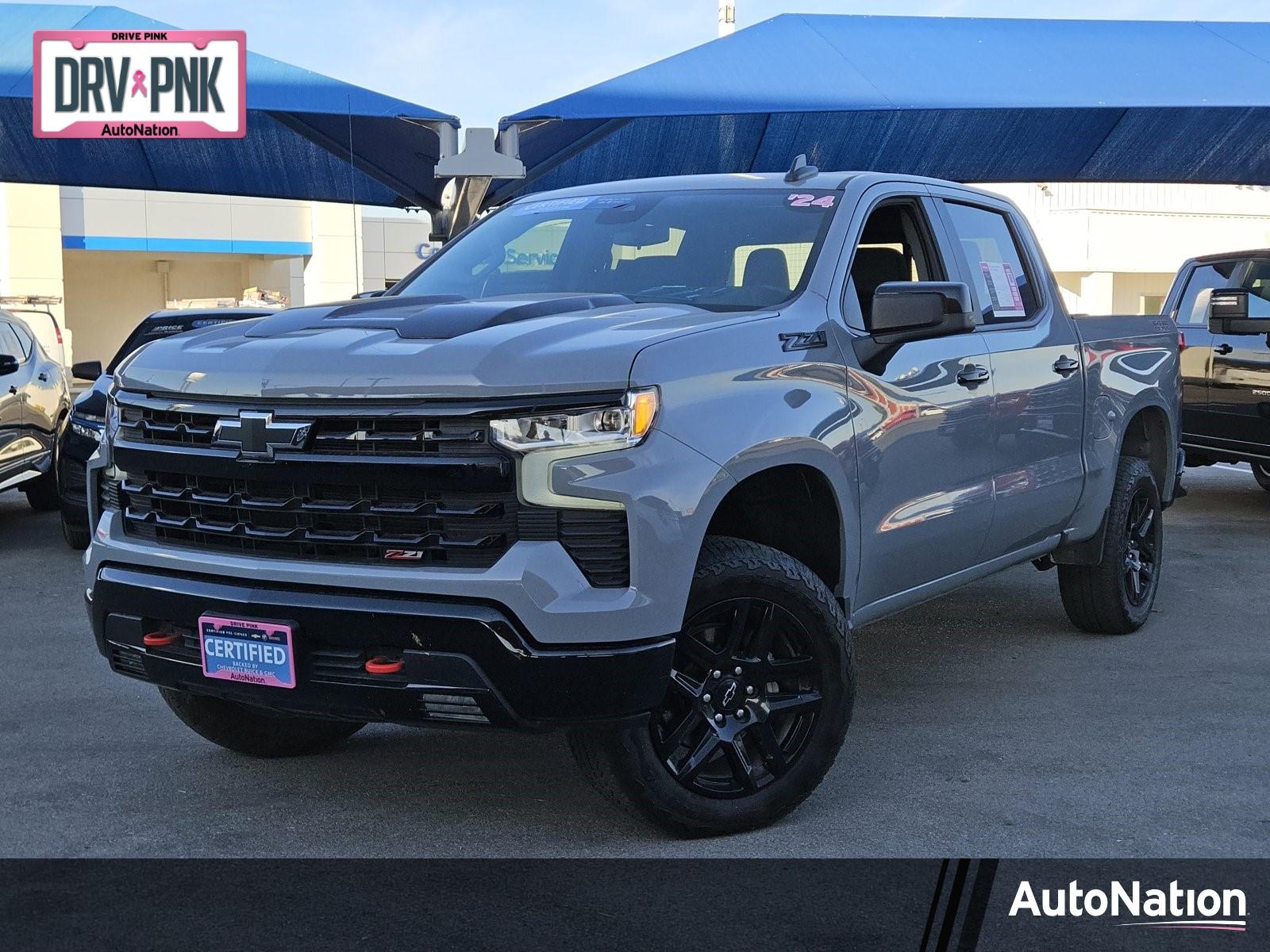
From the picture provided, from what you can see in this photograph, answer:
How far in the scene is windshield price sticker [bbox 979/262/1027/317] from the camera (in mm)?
5785

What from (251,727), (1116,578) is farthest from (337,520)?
(1116,578)

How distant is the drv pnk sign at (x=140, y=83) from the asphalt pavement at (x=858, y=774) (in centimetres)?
954

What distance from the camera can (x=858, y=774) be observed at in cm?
479

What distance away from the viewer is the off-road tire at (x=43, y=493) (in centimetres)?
1154

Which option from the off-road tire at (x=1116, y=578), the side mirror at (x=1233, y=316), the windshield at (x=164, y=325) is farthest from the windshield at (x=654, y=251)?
the side mirror at (x=1233, y=316)

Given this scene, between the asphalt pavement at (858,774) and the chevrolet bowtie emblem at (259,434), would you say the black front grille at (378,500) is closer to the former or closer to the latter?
the chevrolet bowtie emblem at (259,434)

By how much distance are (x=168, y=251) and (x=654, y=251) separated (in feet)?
123

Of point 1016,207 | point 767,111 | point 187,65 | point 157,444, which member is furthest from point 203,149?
point 157,444

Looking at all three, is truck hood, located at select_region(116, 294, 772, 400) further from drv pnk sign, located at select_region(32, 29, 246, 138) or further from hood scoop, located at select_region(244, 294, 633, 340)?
drv pnk sign, located at select_region(32, 29, 246, 138)

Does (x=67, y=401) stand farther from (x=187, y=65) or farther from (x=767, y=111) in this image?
(x=767, y=111)

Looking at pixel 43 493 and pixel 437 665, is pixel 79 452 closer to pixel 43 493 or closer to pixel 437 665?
pixel 43 493

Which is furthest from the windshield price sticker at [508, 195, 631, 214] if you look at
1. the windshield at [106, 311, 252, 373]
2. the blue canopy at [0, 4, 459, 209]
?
the blue canopy at [0, 4, 459, 209]

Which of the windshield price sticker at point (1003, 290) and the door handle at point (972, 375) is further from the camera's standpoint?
the windshield price sticker at point (1003, 290)

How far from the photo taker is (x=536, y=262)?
530 centimetres
